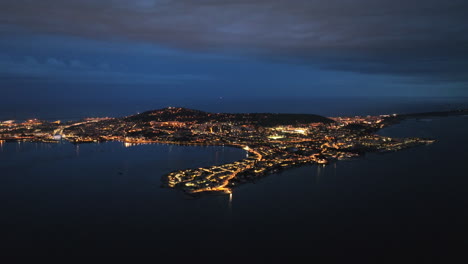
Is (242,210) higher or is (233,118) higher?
(233,118)

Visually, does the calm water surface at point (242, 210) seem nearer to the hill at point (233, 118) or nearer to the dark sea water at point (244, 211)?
the dark sea water at point (244, 211)

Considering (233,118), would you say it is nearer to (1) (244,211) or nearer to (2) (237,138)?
(2) (237,138)

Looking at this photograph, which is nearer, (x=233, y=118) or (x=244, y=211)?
(x=244, y=211)

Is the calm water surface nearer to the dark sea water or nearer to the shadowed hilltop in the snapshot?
the dark sea water

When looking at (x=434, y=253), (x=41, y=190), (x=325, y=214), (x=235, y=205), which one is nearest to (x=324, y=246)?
(x=325, y=214)

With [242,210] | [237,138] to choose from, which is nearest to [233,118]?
[237,138]

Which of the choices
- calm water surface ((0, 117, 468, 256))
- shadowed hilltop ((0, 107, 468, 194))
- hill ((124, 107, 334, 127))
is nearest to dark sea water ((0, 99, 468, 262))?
calm water surface ((0, 117, 468, 256))

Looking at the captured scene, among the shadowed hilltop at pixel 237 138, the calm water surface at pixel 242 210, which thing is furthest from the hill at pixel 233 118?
the calm water surface at pixel 242 210

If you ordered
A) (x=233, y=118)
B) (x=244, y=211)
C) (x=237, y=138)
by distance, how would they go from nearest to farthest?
1. (x=244, y=211)
2. (x=237, y=138)
3. (x=233, y=118)
